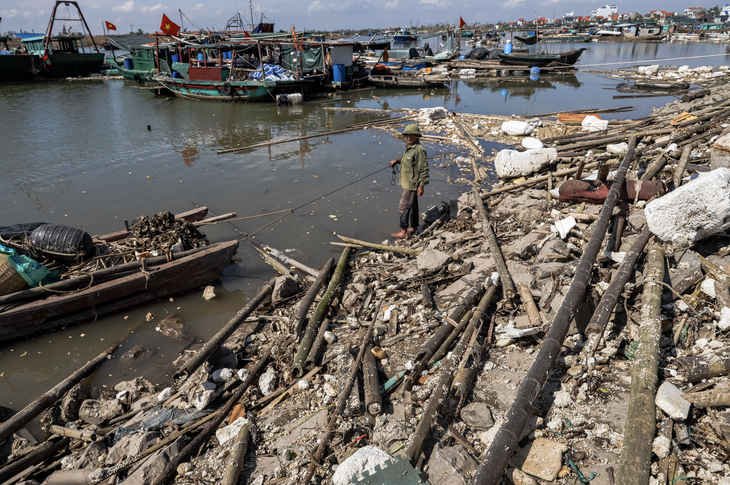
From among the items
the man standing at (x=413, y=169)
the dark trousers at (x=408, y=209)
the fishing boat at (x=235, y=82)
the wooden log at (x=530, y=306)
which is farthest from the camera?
the fishing boat at (x=235, y=82)

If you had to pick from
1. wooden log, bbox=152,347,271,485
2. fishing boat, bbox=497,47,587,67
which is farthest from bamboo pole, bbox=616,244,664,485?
fishing boat, bbox=497,47,587,67

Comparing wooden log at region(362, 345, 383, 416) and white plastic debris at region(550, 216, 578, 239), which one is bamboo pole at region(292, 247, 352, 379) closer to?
wooden log at region(362, 345, 383, 416)

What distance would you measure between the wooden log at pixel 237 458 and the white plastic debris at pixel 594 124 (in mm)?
14021

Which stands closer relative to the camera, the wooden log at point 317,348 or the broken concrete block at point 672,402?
the broken concrete block at point 672,402

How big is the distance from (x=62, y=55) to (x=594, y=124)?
132ft

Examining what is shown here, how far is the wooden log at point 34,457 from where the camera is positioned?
3.43 meters

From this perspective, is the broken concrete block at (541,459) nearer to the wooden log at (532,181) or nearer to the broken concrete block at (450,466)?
the broken concrete block at (450,466)

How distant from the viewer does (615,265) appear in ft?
15.4

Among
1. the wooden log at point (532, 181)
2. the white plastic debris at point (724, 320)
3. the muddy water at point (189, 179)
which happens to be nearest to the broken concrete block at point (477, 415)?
the white plastic debris at point (724, 320)

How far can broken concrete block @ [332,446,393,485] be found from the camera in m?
2.69

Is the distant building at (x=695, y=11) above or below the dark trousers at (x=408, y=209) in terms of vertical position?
above

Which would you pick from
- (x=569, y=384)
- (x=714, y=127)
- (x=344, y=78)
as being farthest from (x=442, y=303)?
(x=344, y=78)

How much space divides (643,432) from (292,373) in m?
3.00

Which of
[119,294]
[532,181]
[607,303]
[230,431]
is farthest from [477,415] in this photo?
[532,181]
